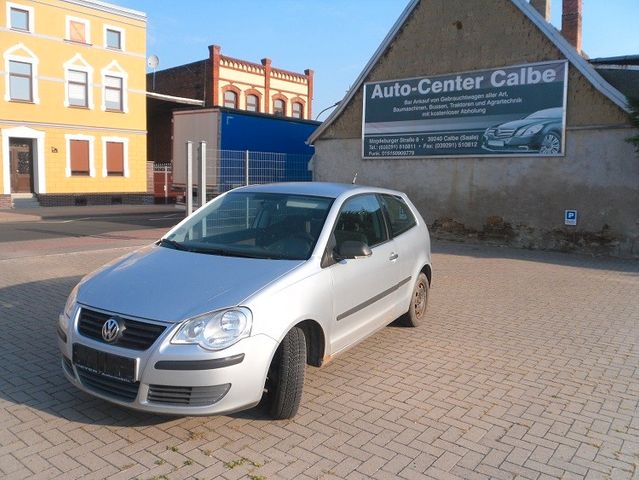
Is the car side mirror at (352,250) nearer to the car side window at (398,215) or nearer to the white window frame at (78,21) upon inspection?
the car side window at (398,215)

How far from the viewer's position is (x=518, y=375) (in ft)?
17.4

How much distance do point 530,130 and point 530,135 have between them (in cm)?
12

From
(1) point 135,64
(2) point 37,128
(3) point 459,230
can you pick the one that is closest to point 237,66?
(1) point 135,64

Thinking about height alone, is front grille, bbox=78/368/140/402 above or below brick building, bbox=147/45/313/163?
below

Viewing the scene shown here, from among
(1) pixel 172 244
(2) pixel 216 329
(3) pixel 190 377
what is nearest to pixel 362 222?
(1) pixel 172 244

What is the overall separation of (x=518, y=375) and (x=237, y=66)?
117 ft

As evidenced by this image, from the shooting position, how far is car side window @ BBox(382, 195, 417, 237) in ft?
20.0

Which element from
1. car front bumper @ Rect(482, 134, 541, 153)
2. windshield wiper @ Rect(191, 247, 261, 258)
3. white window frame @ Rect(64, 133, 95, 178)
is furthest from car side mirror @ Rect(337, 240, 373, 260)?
white window frame @ Rect(64, 133, 95, 178)

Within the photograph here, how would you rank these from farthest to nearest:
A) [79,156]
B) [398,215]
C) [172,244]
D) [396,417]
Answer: [79,156] → [398,215] → [172,244] → [396,417]

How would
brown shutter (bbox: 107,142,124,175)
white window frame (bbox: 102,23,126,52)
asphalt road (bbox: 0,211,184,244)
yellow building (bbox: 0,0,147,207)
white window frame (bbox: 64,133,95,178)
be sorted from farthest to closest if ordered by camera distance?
brown shutter (bbox: 107,142,124,175) → white window frame (bbox: 102,23,126,52) → white window frame (bbox: 64,133,95,178) → yellow building (bbox: 0,0,147,207) → asphalt road (bbox: 0,211,184,244)

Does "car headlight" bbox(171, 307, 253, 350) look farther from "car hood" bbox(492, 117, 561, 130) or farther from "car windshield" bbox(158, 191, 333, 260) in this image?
"car hood" bbox(492, 117, 561, 130)

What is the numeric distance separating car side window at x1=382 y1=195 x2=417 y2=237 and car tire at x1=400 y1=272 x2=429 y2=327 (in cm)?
64

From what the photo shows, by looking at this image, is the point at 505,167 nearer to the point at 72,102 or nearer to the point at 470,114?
the point at 470,114

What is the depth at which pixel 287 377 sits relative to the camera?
3.99 meters
